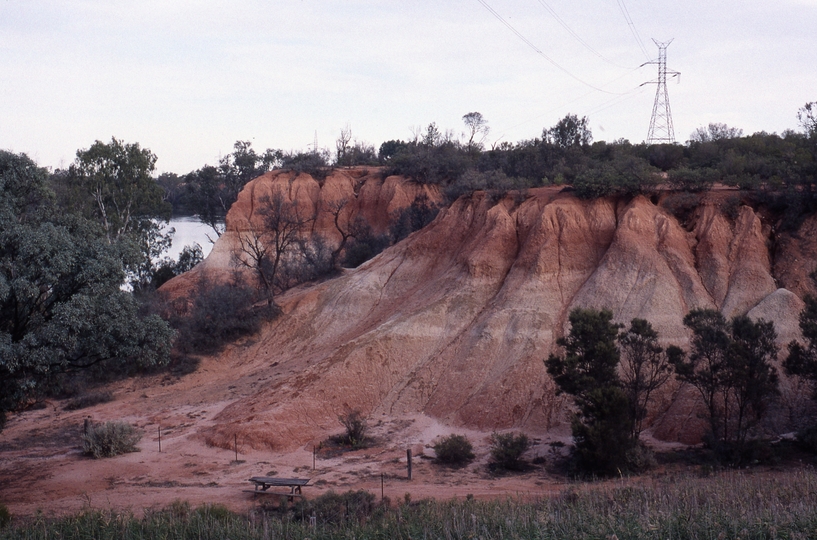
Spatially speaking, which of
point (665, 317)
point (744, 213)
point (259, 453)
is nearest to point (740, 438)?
point (665, 317)

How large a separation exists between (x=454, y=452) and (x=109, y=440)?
9.27m

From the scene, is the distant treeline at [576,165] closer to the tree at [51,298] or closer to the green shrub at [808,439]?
the green shrub at [808,439]

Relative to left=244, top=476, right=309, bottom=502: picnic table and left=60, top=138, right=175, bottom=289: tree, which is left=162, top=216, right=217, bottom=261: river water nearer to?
left=60, top=138, right=175, bottom=289: tree

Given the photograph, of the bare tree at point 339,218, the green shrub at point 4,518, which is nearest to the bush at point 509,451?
the green shrub at point 4,518

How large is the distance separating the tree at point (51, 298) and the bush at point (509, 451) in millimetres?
7868

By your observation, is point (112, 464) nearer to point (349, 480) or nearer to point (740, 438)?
point (349, 480)

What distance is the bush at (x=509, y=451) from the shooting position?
641 inches

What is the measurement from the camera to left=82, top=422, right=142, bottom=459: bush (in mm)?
18531

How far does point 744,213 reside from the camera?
2114 cm

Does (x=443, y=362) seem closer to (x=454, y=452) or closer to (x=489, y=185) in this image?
(x=454, y=452)

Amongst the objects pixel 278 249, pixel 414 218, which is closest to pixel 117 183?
pixel 278 249

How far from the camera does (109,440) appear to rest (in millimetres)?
18656

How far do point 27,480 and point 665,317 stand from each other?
16823 mm

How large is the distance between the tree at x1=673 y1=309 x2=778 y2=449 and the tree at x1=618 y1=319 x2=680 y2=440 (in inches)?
23.1
